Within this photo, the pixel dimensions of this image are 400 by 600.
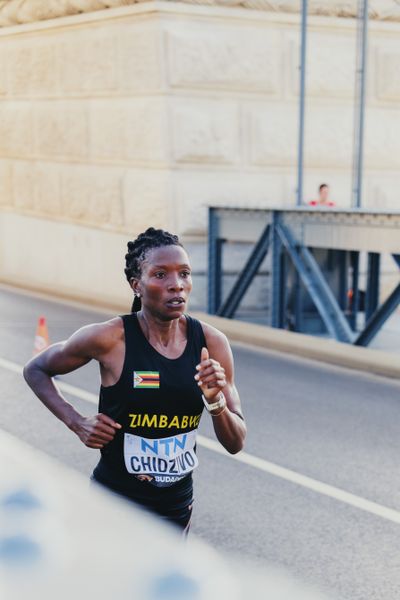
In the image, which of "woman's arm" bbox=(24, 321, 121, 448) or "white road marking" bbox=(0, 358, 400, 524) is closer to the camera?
"woman's arm" bbox=(24, 321, 121, 448)

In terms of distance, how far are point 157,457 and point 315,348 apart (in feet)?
32.9

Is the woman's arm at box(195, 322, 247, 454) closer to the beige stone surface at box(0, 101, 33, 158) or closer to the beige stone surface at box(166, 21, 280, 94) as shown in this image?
the beige stone surface at box(166, 21, 280, 94)

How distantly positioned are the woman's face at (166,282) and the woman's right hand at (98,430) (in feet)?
1.19

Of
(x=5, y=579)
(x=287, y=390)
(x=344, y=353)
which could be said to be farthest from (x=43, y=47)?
(x=5, y=579)

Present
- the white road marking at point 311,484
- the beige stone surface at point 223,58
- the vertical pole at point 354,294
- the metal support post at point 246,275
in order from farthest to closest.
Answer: the beige stone surface at point 223,58, the vertical pole at point 354,294, the metal support post at point 246,275, the white road marking at point 311,484

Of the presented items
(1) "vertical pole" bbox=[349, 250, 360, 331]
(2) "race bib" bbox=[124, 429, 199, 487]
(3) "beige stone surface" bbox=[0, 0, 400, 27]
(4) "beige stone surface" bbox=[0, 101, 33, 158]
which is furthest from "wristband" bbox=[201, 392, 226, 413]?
(4) "beige stone surface" bbox=[0, 101, 33, 158]

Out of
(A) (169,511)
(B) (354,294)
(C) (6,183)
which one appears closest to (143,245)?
(A) (169,511)

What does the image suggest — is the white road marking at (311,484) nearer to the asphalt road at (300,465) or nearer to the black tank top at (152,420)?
the asphalt road at (300,465)

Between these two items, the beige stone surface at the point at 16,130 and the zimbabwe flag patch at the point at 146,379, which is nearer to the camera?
the zimbabwe flag patch at the point at 146,379

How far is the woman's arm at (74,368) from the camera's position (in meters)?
3.31

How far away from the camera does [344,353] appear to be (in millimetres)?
12852

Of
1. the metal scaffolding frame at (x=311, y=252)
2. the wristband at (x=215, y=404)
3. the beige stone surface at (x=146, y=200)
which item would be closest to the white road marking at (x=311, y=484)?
the wristband at (x=215, y=404)

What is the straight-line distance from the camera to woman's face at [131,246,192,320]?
330cm

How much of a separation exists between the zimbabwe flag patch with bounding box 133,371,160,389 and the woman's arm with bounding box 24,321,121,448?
0.14m
